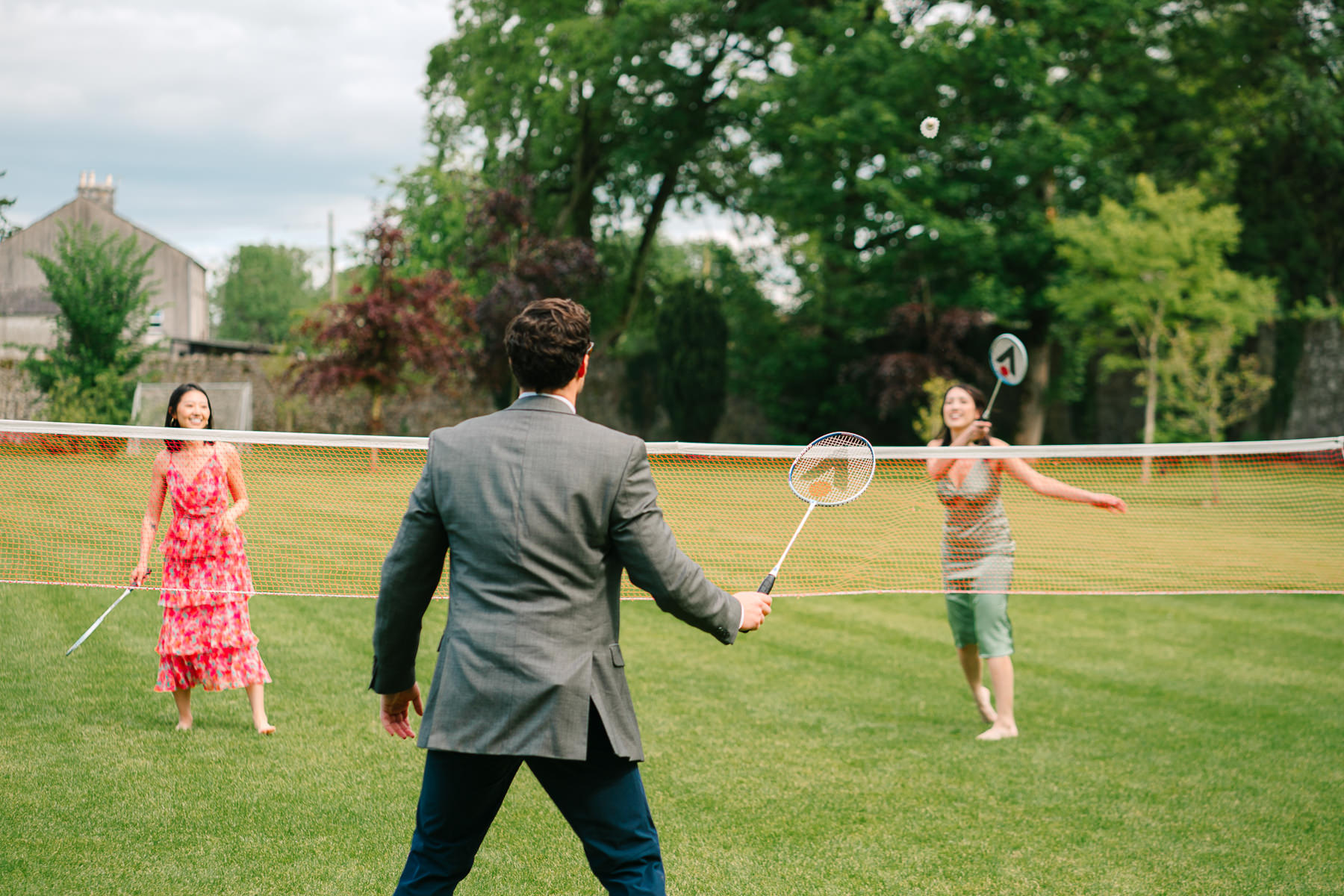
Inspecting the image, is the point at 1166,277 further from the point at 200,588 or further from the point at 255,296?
the point at 255,296

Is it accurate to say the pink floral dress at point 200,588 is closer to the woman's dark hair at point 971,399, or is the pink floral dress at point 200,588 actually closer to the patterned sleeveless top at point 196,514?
the patterned sleeveless top at point 196,514

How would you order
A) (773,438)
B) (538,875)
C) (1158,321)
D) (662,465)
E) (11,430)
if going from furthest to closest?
(773,438), (1158,321), (662,465), (11,430), (538,875)

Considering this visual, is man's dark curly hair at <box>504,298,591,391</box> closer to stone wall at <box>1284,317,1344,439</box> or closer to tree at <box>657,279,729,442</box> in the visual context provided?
tree at <box>657,279,729,442</box>

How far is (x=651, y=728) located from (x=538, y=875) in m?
2.30

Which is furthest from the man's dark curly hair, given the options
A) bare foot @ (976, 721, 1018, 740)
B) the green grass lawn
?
bare foot @ (976, 721, 1018, 740)

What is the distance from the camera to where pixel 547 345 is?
302cm

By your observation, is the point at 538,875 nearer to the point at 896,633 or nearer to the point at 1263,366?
the point at 896,633

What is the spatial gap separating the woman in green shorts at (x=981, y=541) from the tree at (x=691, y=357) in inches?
940

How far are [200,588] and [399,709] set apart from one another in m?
3.42

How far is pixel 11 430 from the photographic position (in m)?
5.80

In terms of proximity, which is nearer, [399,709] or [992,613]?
[399,709]

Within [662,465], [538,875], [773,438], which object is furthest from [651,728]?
[773,438]

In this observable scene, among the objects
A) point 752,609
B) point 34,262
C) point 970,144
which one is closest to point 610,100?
point 970,144

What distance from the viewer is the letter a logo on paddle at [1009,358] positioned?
23.5 ft
